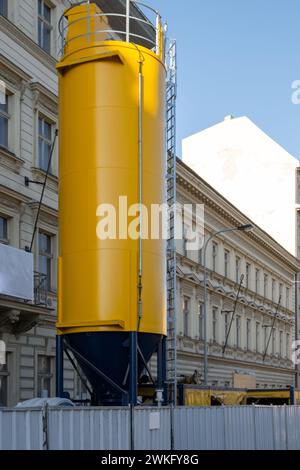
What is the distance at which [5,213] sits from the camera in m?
20.0

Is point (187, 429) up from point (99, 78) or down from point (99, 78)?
down

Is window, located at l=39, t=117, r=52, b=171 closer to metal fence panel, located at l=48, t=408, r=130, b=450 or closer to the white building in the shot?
metal fence panel, located at l=48, t=408, r=130, b=450

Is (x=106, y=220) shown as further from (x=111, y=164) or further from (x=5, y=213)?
(x=5, y=213)

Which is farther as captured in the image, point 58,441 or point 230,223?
point 230,223

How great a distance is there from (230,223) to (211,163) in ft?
50.3

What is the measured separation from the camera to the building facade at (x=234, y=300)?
3559 centimetres

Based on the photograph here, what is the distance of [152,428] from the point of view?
11883mm

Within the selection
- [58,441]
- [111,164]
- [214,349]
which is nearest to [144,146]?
[111,164]

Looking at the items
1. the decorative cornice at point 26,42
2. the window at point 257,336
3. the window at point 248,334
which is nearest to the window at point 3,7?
the decorative cornice at point 26,42

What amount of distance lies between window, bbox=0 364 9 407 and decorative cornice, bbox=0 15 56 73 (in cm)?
834

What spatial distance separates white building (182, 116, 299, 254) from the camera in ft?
186

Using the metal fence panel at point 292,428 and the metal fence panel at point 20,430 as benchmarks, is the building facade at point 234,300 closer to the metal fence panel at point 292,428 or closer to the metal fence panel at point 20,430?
the metal fence panel at point 292,428

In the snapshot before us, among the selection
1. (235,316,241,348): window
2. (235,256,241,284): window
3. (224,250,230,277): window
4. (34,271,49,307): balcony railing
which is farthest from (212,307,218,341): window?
(34,271,49,307): balcony railing
